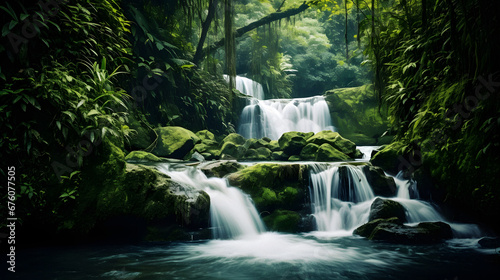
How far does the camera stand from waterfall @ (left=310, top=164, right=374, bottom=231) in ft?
19.2

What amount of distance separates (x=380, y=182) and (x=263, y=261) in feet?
12.2

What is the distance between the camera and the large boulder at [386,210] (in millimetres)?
5457

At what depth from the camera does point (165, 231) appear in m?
4.77

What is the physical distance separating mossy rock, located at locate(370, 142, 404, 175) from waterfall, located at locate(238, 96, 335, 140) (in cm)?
734

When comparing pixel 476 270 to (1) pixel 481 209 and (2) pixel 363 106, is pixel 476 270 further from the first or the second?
(2) pixel 363 106

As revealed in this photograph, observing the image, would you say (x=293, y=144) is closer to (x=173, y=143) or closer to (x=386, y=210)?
(x=173, y=143)

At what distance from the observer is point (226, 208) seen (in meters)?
5.53

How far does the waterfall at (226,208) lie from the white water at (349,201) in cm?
129

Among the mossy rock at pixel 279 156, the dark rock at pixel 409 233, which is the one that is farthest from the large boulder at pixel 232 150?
the dark rock at pixel 409 233

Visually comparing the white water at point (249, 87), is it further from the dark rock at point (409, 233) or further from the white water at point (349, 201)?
the dark rock at point (409, 233)

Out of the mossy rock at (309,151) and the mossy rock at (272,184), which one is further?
the mossy rock at (309,151)

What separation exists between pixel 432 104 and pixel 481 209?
6.65 ft

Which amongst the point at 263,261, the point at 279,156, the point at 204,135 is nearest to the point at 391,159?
the point at 279,156

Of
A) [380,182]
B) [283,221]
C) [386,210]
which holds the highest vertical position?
[380,182]
